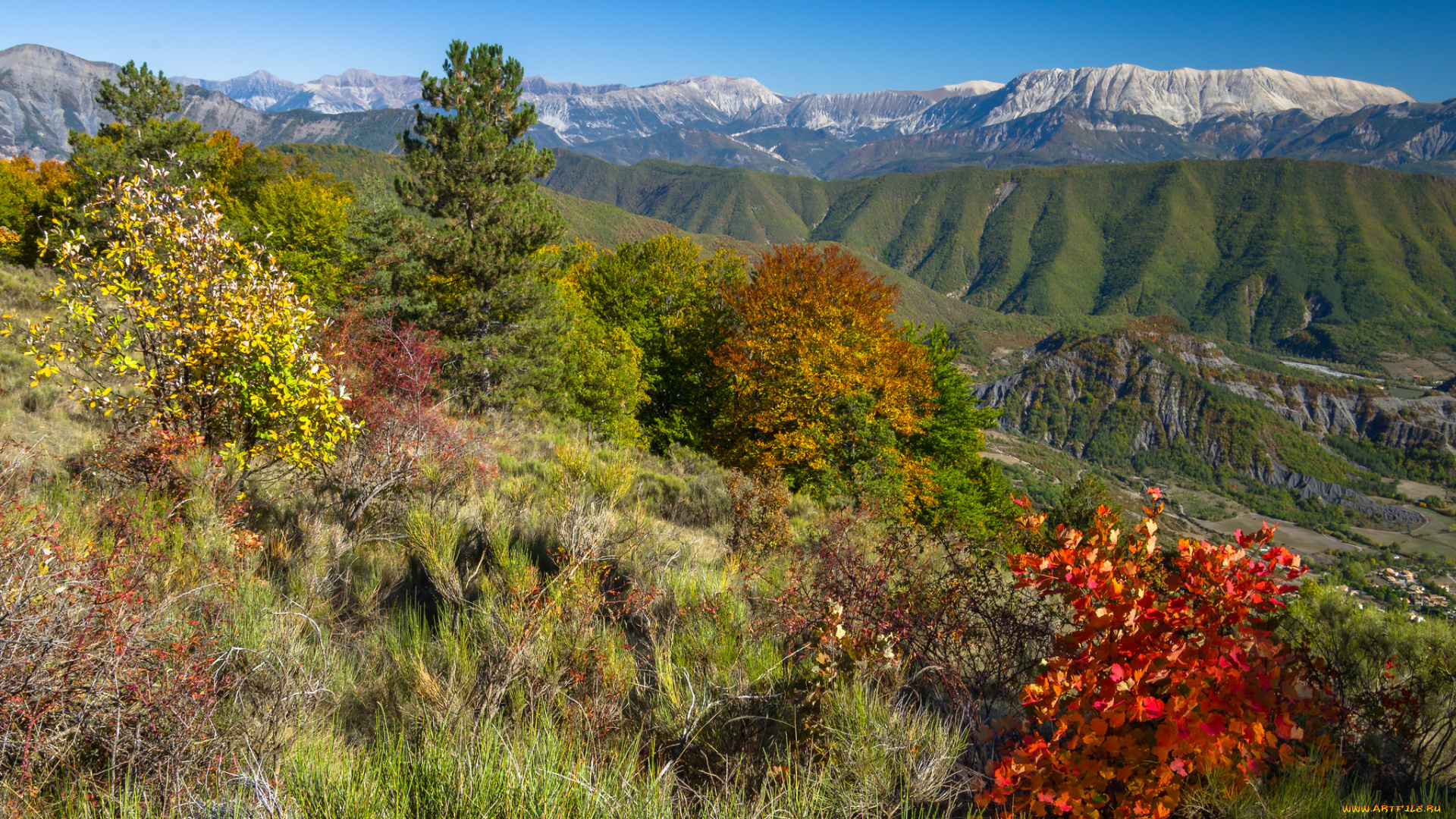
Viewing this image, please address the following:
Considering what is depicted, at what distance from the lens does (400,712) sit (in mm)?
2820

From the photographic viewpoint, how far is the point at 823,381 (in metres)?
19.3

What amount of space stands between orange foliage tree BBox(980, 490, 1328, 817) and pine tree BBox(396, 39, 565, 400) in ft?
55.3

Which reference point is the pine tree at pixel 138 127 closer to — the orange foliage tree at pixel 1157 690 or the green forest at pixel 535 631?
the green forest at pixel 535 631

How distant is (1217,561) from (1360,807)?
96cm

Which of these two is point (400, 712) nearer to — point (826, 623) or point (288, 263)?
point (826, 623)

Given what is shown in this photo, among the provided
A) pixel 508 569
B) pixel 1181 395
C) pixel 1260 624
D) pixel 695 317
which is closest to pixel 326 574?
pixel 508 569

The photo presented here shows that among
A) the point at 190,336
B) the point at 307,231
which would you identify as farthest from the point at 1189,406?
the point at 190,336

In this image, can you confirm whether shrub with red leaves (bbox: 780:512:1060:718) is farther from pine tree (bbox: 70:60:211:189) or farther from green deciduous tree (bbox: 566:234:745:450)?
pine tree (bbox: 70:60:211:189)

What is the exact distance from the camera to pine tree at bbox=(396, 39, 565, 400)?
16.9 meters

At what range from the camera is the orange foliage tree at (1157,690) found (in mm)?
2262

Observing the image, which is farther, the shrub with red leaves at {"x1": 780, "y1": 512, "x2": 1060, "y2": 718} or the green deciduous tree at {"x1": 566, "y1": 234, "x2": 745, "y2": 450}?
the green deciduous tree at {"x1": 566, "y1": 234, "x2": 745, "y2": 450}

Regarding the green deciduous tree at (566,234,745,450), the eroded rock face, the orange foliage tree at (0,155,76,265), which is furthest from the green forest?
the eroded rock face

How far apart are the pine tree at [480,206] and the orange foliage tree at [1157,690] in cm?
1686

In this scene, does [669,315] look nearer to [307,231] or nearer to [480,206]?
[480,206]
